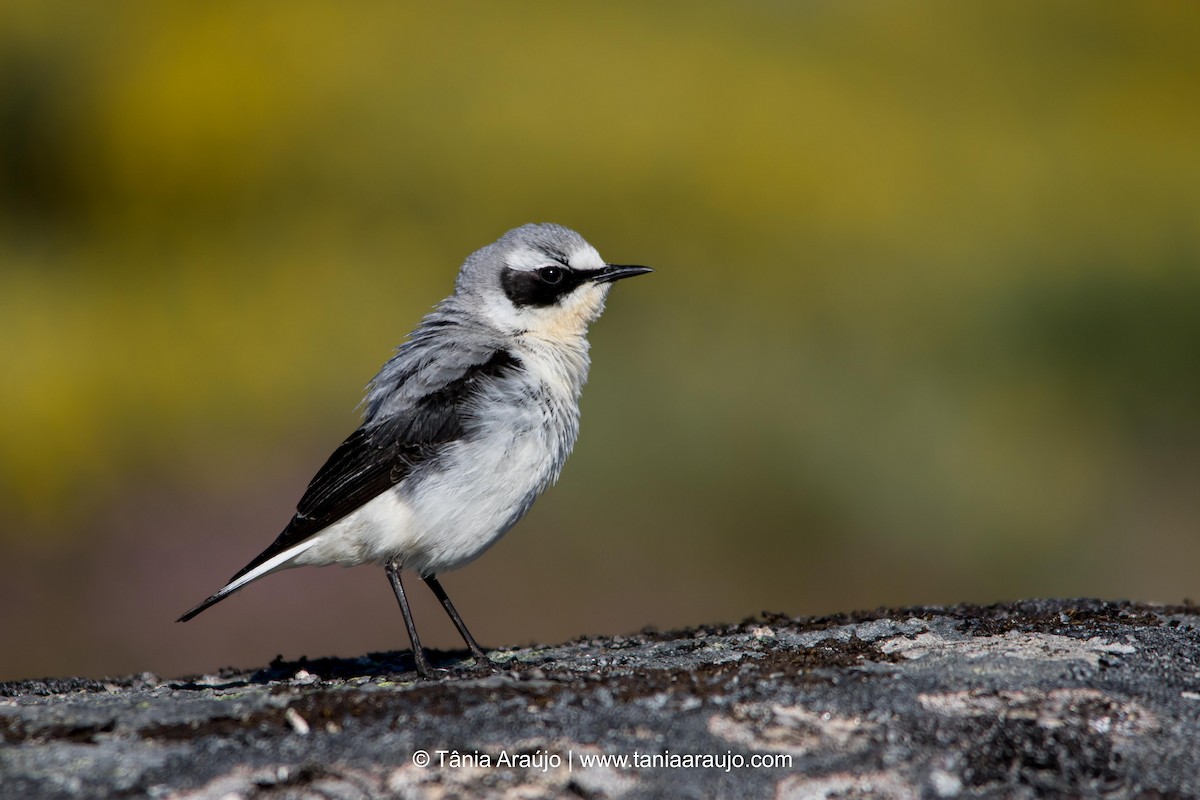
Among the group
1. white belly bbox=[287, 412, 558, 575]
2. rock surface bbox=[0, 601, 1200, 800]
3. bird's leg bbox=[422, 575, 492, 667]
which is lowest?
bird's leg bbox=[422, 575, 492, 667]

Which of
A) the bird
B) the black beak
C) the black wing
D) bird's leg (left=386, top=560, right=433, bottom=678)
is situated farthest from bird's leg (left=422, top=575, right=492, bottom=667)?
the black beak

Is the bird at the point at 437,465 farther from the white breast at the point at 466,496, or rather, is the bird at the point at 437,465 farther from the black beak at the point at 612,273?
the black beak at the point at 612,273

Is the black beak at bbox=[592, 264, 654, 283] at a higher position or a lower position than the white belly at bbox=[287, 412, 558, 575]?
higher

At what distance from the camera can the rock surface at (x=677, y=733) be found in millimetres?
3953

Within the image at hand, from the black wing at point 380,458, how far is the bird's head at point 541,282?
0.75 meters

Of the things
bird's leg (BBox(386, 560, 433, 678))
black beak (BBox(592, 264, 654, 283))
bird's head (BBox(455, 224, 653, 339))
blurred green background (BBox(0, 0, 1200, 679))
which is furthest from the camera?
blurred green background (BBox(0, 0, 1200, 679))

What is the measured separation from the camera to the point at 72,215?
1695 cm

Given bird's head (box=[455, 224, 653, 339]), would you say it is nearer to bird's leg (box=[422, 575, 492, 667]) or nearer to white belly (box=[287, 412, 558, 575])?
white belly (box=[287, 412, 558, 575])

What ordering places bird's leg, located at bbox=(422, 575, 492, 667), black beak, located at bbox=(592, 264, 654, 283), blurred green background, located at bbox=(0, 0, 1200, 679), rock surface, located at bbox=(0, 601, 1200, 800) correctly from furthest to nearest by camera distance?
blurred green background, located at bbox=(0, 0, 1200, 679) → black beak, located at bbox=(592, 264, 654, 283) → bird's leg, located at bbox=(422, 575, 492, 667) → rock surface, located at bbox=(0, 601, 1200, 800)

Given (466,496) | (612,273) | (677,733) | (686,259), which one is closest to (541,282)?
(612,273)

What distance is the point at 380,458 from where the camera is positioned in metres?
→ 6.46

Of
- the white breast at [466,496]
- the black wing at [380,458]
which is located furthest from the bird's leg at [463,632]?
the black wing at [380,458]

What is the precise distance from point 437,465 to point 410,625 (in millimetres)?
816

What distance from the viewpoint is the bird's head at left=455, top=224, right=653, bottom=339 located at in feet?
23.9
